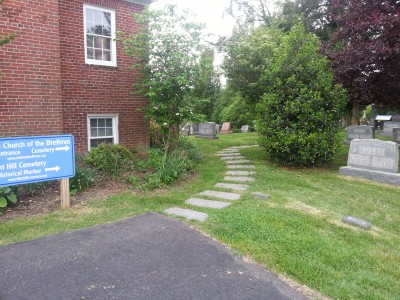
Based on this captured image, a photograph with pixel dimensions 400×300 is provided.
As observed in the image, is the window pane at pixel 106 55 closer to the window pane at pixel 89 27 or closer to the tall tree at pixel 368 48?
the window pane at pixel 89 27

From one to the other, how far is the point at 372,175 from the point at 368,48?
3.25m

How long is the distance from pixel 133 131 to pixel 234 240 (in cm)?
616

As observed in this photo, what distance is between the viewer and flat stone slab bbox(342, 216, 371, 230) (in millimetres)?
4693

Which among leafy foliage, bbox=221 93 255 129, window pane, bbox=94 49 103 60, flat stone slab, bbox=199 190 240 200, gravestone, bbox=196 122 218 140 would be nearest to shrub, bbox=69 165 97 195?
flat stone slab, bbox=199 190 240 200

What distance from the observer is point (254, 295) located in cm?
295

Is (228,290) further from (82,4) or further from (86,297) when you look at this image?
(82,4)

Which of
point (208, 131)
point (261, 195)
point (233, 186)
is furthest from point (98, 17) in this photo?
point (208, 131)

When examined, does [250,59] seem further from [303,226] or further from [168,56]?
[303,226]

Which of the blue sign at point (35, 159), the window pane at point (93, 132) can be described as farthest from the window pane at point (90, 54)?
the blue sign at point (35, 159)

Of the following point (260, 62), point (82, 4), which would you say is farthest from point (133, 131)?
point (260, 62)

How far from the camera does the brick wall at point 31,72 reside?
6805 millimetres

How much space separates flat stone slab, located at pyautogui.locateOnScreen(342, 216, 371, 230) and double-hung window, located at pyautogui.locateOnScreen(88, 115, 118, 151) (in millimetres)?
6479

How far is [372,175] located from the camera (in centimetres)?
770

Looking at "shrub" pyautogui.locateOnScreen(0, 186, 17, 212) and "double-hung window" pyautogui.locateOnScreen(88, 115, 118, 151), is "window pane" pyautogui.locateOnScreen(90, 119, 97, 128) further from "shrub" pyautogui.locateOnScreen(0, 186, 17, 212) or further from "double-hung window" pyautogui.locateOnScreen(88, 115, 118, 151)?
"shrub" pyautogui.locateOnScreen(0, 186, 17, 212)
